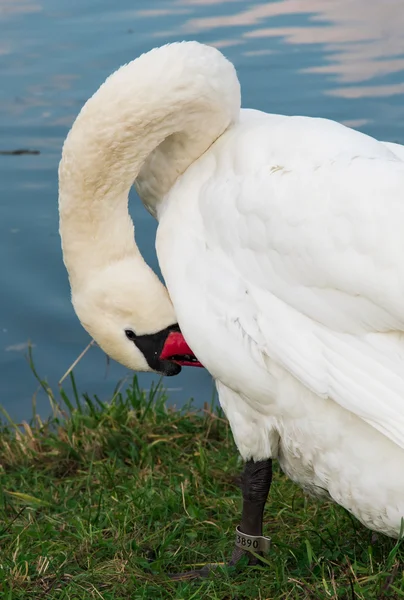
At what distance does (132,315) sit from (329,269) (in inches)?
33.4

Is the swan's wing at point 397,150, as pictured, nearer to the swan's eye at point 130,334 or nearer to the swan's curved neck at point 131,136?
the swan's curved neck at point 131,136

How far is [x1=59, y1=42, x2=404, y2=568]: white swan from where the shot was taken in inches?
138

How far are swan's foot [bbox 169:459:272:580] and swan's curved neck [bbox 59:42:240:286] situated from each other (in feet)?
2.81

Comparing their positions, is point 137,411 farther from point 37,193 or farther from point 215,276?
Result: point 37,193

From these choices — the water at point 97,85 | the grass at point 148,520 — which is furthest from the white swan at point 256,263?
the water at point 97,85

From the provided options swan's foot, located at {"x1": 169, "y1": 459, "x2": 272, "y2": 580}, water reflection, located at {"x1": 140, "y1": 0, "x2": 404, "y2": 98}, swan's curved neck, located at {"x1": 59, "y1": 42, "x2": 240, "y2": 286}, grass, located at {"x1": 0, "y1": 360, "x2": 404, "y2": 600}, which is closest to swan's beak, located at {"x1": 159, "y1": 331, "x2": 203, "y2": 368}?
Result: swan's curved neck, located at {"x1": 59, "y1": 42, "x2": 240, "y2": 286}

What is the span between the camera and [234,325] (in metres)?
3.66

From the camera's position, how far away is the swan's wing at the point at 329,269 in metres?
3.46

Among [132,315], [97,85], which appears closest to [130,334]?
[132,315]


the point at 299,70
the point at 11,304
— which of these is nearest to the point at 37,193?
the point at 11,304

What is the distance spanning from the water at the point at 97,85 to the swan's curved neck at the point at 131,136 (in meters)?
2.55

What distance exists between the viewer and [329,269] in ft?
11.6

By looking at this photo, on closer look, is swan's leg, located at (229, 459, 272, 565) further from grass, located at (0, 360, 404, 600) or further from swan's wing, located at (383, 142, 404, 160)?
swan's wing, located at (383, 142, 404, 160)

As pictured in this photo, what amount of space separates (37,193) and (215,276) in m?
5.06
